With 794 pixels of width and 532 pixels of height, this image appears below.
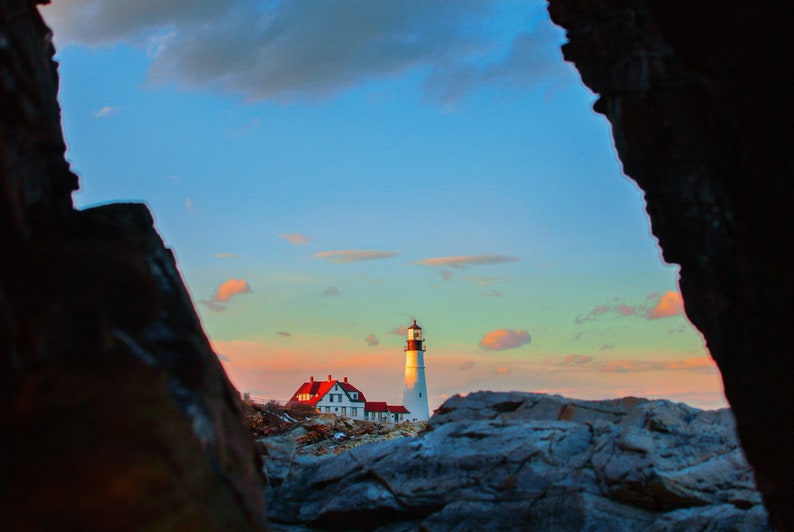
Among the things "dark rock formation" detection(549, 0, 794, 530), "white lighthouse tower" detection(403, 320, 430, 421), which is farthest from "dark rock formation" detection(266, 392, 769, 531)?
"white lighthouse tower" detection(403, 320, 430, 421)

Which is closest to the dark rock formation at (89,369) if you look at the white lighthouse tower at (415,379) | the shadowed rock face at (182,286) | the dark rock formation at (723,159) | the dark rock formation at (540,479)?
the shadowed rock face at (182,286)

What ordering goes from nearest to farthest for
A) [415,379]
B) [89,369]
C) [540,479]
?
[89,369] < [540,479] < [415,379]

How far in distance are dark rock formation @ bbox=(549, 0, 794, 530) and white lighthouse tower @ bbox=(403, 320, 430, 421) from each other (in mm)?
68130

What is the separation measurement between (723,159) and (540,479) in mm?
11673

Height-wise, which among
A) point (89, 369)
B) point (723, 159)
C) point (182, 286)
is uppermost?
point (723, 159)

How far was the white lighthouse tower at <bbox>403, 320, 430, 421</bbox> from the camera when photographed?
81.2 meters

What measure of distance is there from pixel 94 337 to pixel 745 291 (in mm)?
9041

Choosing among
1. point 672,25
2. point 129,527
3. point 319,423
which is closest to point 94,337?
point 129,527

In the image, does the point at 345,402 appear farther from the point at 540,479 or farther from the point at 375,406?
Answer: the point at 540,479

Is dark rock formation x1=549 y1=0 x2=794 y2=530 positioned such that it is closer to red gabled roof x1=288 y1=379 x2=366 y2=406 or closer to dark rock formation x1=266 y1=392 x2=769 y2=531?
dark rock formation x1=266 y1=392 x2=769 y2=531

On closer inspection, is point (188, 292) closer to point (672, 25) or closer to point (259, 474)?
point (259, 474)

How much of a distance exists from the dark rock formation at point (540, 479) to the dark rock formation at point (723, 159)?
809 cm

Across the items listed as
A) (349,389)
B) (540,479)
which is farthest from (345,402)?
(540,479)

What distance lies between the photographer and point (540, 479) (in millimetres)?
21750
